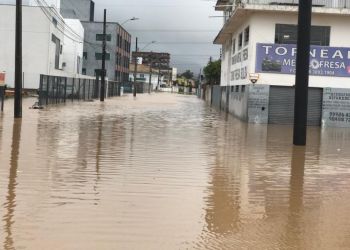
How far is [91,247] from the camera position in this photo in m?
6.09

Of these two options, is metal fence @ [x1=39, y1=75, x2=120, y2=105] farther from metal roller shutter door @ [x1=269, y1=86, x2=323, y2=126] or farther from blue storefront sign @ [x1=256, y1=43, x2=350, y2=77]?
metal roller shutter door @ [x1=269, y1=86, x2=323, y2=126]

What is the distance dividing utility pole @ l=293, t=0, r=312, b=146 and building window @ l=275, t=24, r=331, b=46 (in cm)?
1220

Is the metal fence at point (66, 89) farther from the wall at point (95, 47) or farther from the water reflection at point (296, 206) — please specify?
the wall at point (95, 47)

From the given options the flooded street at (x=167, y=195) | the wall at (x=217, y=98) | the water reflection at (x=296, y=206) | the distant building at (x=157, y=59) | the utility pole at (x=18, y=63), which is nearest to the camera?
the flooded street at (x=167, y=195)

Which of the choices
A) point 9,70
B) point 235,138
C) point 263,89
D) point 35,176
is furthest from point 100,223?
point 9,70

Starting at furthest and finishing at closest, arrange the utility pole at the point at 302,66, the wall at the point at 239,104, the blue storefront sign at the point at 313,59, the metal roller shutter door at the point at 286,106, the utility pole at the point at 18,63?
1. the wall at the point at 239,104
2. the metal roller shutter door at the point at 286,106
3. the blue storefront sign at the point at 313,59
4. the utility pole at the point at 18,63
5. the utility pole at the point at 302,66

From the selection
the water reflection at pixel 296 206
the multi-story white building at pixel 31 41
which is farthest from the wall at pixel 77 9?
the water reflection at pixel 296 206

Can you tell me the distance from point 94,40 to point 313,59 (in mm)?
83214

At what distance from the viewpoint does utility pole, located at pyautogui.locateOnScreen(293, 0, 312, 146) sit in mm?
17672

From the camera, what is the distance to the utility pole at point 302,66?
58.0 feet

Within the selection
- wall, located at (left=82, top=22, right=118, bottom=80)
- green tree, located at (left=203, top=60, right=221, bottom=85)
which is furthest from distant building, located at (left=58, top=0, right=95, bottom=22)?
green tree, located at (left=203, top=60, right=221, bottom=85)

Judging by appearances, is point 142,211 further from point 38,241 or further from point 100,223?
point 38,241

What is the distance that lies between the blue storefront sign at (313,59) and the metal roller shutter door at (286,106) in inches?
37.6

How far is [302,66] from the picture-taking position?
17.8 m
